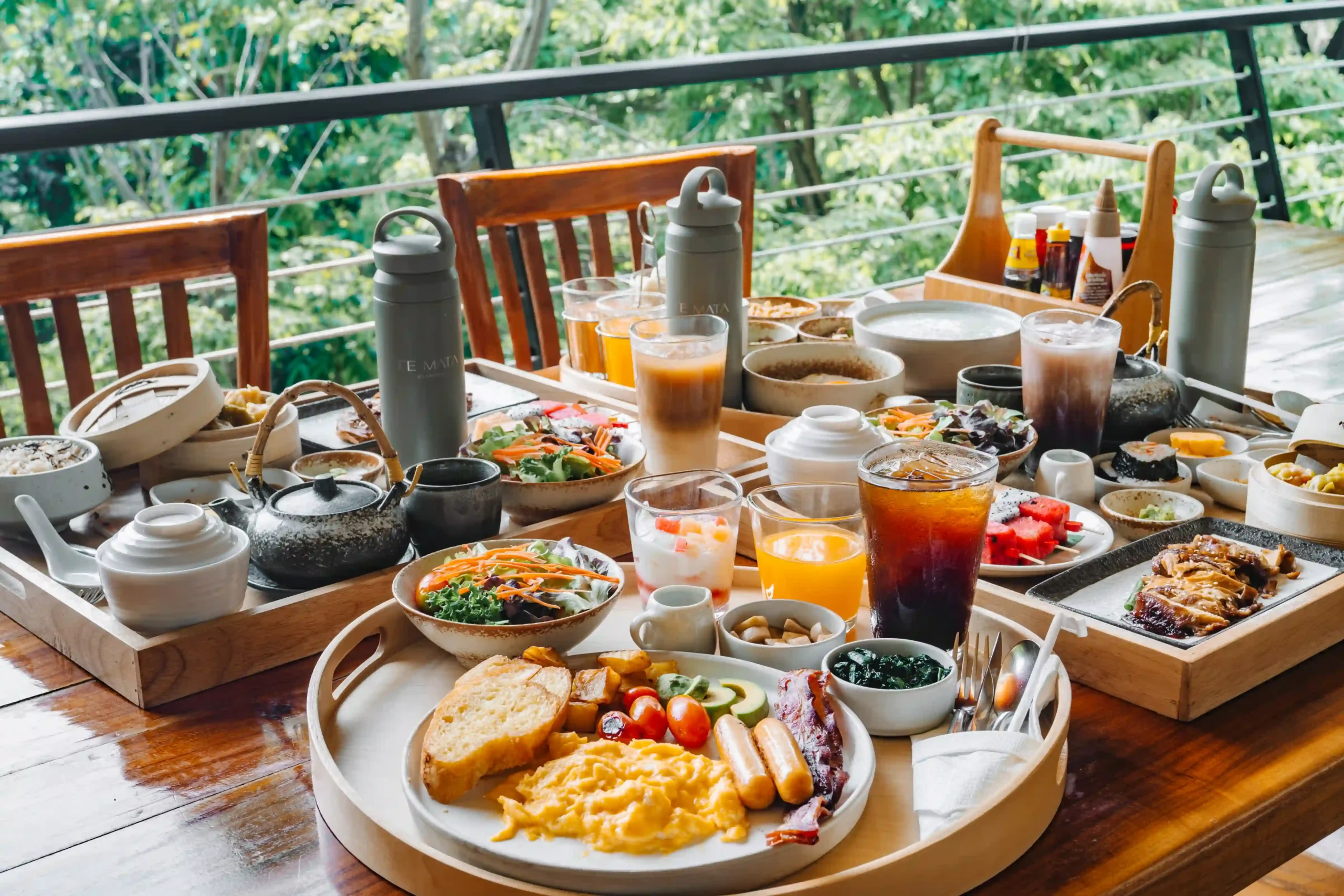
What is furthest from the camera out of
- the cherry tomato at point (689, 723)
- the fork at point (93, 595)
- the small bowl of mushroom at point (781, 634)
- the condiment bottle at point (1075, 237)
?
the condiment bottle at point (1075, 237)

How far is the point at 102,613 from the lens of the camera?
1205 mm

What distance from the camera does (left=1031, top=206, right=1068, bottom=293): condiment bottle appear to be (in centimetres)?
218

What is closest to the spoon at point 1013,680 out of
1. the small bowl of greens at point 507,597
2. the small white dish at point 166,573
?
the small bowl of greens at point 507,597

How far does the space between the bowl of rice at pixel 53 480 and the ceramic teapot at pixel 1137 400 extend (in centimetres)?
124

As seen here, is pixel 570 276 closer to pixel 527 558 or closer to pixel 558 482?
pixel 558 482

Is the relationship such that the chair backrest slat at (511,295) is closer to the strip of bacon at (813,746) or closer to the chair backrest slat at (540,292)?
the chair backrest slat at (540,292)

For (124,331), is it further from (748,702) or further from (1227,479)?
(1227,479)

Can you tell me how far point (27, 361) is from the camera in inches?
80.2

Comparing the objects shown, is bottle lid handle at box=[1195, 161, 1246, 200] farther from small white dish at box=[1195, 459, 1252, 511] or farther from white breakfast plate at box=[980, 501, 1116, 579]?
white breakfast plate at box=[980, 501, 1116, 579]

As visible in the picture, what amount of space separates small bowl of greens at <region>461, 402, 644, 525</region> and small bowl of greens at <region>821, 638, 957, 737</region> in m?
0.49

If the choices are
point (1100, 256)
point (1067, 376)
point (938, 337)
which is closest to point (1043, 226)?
point (1100, 256)

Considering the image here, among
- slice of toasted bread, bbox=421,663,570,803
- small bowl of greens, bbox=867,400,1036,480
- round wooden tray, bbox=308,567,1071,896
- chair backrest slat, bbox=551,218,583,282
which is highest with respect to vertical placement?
chair backrest slat, bbox=551,218,583,282

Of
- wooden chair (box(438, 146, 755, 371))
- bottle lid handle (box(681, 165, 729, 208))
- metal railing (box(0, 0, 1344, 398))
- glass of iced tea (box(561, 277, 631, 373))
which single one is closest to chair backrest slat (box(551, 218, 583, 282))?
wooden chair (box(438, 146, 755, 371))

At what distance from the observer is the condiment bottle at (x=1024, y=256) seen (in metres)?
2.15
